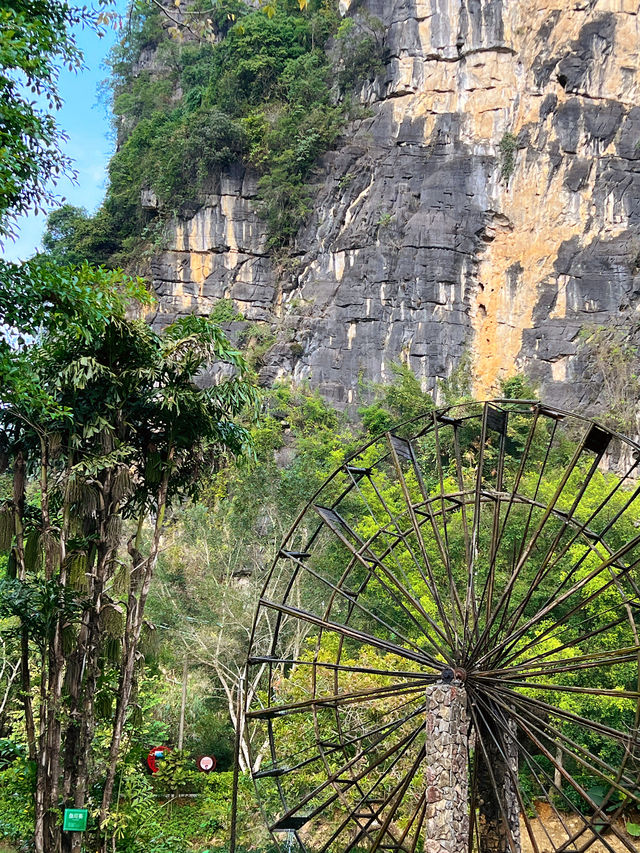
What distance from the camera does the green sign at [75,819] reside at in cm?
906

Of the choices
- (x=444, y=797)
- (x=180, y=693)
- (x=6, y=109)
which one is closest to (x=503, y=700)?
(x=444, y=797)

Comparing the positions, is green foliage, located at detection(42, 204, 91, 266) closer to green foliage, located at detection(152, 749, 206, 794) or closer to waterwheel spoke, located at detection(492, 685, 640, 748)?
green foliage, located at detection(152, 749, 206, 794)

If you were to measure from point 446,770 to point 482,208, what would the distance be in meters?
28.8

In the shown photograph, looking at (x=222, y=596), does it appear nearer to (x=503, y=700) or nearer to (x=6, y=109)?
(x=503, y=700)

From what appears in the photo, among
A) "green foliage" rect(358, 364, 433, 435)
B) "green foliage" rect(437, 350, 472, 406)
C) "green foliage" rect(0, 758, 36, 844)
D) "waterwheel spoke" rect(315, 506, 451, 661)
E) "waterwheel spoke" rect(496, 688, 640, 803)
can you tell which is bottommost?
"green foliage" rect(0, 758, 36, 844)

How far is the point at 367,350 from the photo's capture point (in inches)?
1316

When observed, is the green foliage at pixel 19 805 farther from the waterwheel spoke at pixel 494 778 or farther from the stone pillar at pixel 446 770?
the waterwheel spoke at pixel 494 778

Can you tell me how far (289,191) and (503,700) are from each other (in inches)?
1260

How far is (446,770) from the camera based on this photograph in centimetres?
774

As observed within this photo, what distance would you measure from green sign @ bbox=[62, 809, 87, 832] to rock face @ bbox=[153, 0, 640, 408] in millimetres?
24170

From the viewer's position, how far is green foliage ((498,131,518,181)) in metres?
33.7

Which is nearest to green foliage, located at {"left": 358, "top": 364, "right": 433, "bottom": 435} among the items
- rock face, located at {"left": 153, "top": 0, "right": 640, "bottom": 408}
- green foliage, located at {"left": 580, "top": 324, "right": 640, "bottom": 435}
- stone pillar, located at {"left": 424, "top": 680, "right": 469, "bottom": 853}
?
rock face, located at {"left": 153, "top": 0, "right": 640, "bottom": 408}

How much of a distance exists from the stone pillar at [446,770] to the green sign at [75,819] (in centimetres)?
368

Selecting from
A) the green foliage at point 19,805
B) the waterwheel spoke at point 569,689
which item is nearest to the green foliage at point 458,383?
the green foliage at point 19,805
